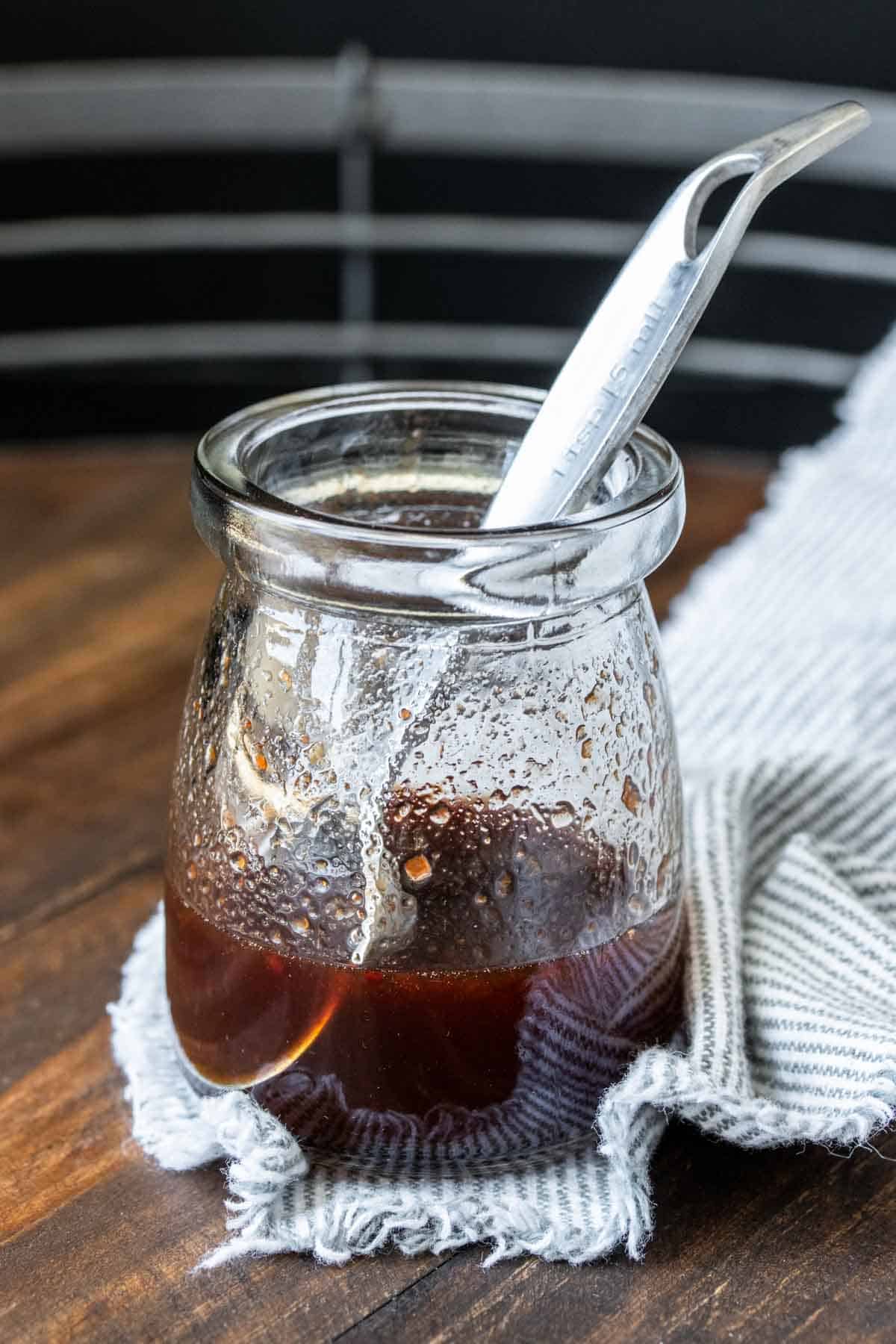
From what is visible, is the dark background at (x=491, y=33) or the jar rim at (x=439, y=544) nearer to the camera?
the jar rim at (x=439, y=544)

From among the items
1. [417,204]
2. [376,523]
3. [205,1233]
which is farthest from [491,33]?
[205,1233]

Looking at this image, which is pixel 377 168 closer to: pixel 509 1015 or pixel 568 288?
pixel 568 288

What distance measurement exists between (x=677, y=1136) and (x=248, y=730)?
17cm

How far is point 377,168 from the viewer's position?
1997 mm

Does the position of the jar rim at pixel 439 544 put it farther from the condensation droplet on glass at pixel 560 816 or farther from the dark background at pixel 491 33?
the dark background at pixel 491 33

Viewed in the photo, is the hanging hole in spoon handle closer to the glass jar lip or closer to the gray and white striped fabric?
the glass jar lip

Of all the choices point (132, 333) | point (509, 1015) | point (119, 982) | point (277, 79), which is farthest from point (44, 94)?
point (509, 1015)

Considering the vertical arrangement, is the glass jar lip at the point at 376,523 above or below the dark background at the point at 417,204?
above

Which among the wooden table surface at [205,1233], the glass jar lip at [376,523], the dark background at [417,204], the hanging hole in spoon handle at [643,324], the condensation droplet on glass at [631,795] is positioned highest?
the hanging hole in spoon handle at [643,324]

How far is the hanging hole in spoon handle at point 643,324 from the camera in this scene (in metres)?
0.38

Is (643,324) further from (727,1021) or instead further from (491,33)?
(491,33)

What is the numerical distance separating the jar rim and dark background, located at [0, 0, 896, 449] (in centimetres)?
154

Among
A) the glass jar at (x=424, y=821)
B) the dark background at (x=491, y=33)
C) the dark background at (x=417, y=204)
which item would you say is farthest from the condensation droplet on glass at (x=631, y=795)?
the dark background at (x=491, y=33)

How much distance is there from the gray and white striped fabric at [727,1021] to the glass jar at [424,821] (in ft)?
0.05
